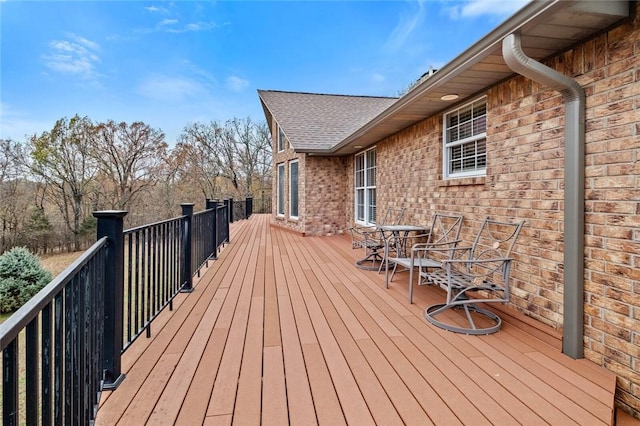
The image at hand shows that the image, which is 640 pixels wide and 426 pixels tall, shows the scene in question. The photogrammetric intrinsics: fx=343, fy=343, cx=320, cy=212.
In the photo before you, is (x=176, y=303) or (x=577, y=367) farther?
(x=176, y=303)

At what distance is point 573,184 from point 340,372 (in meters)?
1.93

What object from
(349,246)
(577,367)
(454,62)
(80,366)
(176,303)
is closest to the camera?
(80,366)

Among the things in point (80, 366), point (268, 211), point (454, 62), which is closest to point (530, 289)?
point (454, 62)

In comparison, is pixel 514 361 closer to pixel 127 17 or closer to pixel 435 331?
pixel 435 331

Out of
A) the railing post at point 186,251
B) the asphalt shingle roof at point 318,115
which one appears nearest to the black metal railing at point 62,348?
the railing post at point 186,251

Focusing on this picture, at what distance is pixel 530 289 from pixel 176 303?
3.29 metres

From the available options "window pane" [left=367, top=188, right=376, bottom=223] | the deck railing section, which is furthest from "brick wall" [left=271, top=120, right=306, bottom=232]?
the deck railing section

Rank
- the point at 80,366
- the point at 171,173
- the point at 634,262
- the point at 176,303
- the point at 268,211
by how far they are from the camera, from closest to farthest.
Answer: the point at 80,366, the point at 634,262, the point at 176,303, the point at 171,173, the point at 268,211

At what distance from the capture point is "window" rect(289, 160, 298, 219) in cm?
1012

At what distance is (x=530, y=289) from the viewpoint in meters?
2.84

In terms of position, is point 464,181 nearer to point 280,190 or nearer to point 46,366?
point 46,366

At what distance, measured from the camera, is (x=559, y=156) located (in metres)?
2.54

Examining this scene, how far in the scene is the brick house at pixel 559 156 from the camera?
77.6 inches

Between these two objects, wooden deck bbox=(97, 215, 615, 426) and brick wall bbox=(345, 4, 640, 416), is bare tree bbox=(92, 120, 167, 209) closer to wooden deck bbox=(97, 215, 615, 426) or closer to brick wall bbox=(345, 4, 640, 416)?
wooden deck bbox=(97, 215, 615, 426)
